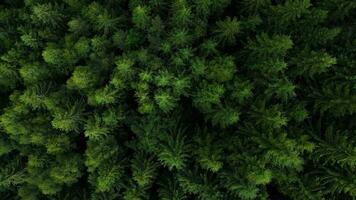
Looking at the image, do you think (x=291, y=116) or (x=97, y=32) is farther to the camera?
(x=97, y=32)

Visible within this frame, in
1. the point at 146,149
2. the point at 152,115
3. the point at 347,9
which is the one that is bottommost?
the point at 146,149

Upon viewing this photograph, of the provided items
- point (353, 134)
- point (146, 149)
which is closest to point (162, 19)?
point (146, 149)

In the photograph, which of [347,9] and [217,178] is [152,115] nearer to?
[217,178]

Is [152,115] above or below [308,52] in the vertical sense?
below

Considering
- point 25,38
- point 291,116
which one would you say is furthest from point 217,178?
point 25,38

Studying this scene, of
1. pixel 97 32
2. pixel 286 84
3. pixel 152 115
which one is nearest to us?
pixel 286 84

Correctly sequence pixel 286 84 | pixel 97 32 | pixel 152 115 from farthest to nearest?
pixel 97 32
pixel 152 115
pixel 286 84
